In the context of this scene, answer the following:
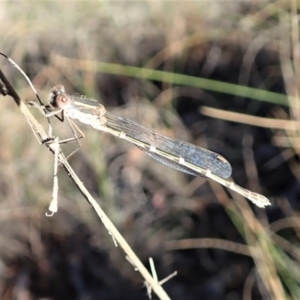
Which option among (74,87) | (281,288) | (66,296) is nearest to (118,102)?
(74,87)

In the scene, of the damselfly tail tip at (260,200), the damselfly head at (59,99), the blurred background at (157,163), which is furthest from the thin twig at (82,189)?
the blurred background at (157,163)

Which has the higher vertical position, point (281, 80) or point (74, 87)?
point (74, 87)

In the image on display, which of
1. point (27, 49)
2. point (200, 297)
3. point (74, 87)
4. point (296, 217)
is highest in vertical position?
point (27, 49)

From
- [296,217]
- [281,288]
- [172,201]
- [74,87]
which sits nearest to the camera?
[281,288]

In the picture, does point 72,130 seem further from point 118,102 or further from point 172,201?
point 118,102

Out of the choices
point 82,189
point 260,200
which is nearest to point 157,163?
point 260,200

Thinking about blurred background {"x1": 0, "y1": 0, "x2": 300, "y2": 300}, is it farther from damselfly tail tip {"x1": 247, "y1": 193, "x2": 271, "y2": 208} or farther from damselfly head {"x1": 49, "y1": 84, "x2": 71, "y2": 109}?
damselfly head {"x1": 49, "y1": 84, "x2": 71, "y2": 109}

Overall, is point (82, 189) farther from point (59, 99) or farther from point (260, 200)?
point (260, 200)

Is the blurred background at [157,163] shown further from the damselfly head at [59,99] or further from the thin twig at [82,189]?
the thin twig at [82,189]
